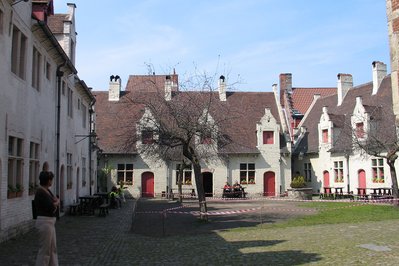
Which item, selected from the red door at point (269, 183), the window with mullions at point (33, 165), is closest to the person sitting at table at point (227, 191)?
the red door at point (269, 183)

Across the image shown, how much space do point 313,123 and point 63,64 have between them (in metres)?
27.5

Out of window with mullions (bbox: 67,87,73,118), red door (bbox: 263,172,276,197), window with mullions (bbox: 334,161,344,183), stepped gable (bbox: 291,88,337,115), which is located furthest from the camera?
stepped gable (bbox: 291,88,337,115)

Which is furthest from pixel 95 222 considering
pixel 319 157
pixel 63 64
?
pixel 319 157

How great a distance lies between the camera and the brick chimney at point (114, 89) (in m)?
42.9

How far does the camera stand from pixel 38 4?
15.8 meters

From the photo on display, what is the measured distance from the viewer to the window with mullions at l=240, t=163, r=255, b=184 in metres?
40.1

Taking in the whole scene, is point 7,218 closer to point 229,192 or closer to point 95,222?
point 95,222

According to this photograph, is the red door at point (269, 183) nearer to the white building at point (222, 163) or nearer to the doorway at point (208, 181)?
the white building at point (222, 163)

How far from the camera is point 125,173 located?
39406 millimetres

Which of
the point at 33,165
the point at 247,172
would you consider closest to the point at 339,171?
the point at 247,172

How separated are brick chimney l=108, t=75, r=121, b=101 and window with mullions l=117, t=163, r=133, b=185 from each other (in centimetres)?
712

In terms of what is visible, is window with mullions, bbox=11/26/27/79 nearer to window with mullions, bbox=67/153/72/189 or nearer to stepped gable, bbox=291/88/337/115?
window with mullions, bbox=67/153/72/189

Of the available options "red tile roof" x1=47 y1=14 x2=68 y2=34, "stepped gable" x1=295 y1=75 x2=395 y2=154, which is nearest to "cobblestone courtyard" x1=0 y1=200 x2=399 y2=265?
"red tile roof" x1=47 y1=14 x2=68 y2=34

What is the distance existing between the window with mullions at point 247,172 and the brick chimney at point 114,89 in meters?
13.4
